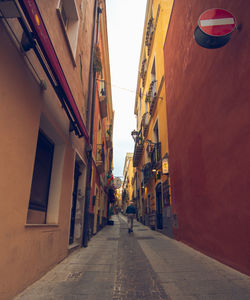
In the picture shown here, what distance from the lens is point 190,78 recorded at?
6453 millimetres

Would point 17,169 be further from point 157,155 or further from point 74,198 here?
point 157,155

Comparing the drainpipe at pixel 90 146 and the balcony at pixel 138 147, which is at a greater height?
the balcony at pixel 138 147

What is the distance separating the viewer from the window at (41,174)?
3.87 m

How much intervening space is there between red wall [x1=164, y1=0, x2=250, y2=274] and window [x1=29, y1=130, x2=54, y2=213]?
12.2ft

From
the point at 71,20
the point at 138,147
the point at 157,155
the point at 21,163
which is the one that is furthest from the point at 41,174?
the point at 138,147

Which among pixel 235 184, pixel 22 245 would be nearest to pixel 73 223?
pixel 22 245

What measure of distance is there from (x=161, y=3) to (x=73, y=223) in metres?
12.4

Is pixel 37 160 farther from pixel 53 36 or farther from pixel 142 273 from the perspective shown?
pixel 142 273

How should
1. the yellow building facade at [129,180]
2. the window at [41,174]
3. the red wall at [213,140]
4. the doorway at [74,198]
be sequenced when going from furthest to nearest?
the yellow building facade at [129,180]
the doorway at [74,198]
the window at [41,174]
the red wall at [213,140]

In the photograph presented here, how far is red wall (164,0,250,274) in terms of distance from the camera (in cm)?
361

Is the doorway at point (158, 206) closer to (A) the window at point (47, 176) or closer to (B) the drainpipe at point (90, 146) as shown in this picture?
(B) the drainpipe at point (90, 146)

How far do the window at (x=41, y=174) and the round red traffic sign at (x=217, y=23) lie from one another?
12.4 feet

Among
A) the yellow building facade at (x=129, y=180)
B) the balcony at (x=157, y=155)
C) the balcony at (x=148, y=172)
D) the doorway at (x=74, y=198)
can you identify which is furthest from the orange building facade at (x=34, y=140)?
the yellow building facade at (x=129, y=180)

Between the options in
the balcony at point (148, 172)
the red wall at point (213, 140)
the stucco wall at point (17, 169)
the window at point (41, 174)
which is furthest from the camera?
the balcony at point (148, 172)
